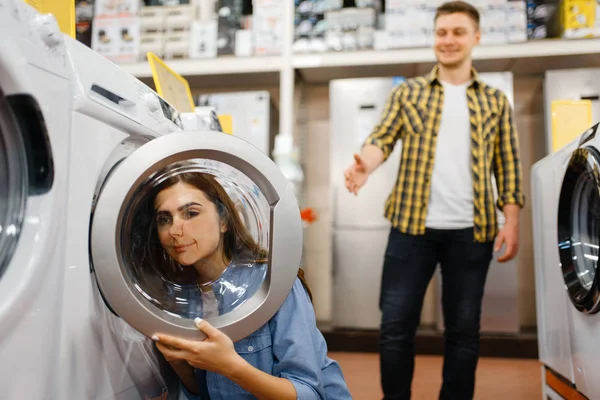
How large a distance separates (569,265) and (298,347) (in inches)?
33.5

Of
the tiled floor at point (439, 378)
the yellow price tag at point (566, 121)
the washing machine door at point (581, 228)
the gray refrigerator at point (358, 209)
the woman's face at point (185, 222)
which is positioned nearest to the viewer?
the woman's face at point (185, 222)

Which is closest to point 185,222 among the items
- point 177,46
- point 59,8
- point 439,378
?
point 59,8

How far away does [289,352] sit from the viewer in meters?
0.78

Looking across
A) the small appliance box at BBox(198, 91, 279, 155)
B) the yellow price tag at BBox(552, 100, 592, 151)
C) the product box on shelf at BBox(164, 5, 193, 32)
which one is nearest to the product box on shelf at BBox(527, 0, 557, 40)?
the yellow price tag at BBox(552, 100, 592, 151)

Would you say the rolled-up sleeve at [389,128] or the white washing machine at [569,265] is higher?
the rolled-up sleeve at [389,128]

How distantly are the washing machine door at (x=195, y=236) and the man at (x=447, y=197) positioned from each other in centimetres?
68

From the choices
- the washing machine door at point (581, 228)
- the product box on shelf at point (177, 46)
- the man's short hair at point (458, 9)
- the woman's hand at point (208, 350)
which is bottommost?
the woman's hand at point (208, 350)

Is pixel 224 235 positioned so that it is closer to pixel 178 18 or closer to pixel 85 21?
pixel 178 18

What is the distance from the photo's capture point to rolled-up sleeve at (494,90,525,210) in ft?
5.28

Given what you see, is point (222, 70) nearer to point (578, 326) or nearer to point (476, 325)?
point (476, 325)

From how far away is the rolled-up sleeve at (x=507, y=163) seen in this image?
161 centimetres

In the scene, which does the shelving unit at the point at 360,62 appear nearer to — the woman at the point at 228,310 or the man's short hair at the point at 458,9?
the man's short hair at the point at 458,9

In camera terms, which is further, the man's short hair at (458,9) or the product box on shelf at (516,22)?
the product box on shelf at (516,22)

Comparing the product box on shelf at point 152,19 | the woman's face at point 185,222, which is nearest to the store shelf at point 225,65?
the product box on shelf at point 152,19
